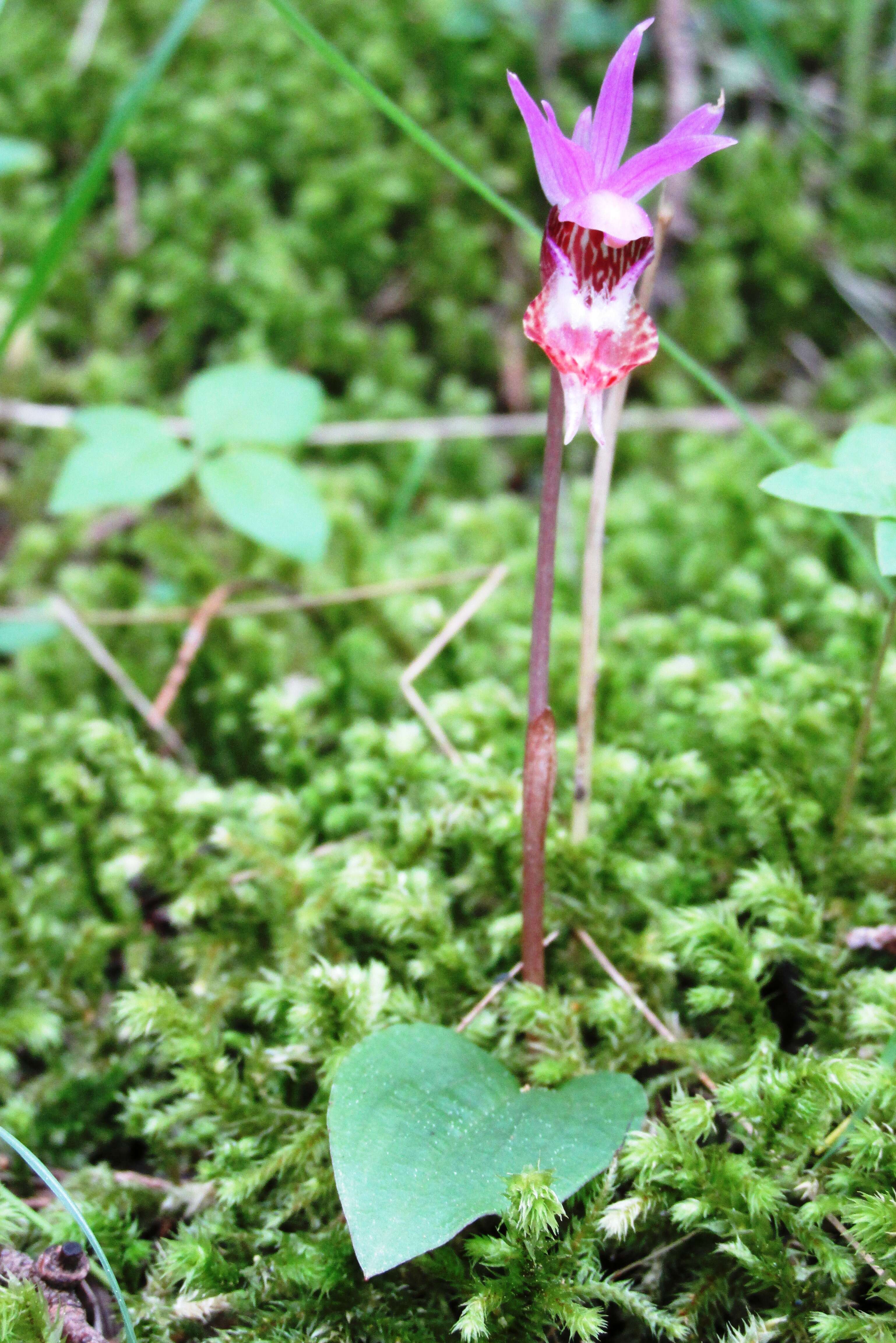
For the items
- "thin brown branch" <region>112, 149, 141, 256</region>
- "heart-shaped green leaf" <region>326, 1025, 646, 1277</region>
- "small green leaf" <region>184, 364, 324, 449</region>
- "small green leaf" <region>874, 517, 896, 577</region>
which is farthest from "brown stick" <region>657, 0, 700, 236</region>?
"heart-shaped green leaf" <region>326, 1025, 646, 1277</region>

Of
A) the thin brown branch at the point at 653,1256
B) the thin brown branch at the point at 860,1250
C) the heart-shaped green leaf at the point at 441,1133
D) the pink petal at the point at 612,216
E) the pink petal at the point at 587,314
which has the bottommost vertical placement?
the thin brown branch at the point at 653,1256

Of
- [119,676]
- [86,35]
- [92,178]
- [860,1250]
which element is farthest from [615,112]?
[86,35]

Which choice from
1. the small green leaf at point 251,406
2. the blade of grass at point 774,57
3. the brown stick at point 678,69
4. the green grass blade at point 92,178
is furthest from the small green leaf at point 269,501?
the brown stick at point 678,69

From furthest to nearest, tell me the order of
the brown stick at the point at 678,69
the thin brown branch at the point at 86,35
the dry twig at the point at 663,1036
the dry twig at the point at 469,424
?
the thin brown branch at the point at 86,35, the brown stick at the point at 678,69, the dry twig at the point at 469,424, the dry twig at the point at 663,1036

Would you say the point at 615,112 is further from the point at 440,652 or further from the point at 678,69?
the point at 678,69

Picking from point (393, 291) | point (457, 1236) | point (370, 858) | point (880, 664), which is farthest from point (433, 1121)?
point (393, 291)

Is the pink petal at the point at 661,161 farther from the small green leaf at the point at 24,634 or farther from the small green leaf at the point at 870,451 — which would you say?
the small green leaf at the point at 24,634

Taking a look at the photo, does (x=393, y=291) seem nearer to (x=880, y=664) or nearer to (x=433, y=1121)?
(x=880, y=664)

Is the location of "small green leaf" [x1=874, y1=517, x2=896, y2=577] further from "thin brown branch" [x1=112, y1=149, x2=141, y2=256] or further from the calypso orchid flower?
"thin brown branch" [x1=112, y1=149, x2=141, y2=256]
